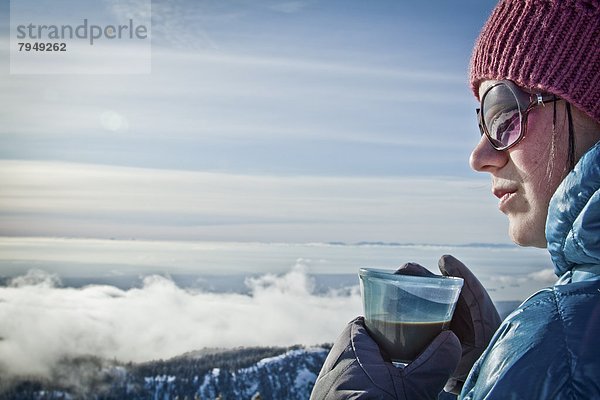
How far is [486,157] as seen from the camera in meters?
2.79

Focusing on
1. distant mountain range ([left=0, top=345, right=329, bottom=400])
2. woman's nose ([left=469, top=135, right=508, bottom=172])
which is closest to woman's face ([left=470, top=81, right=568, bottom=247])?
woman's nose ([left=469, top=135, right=508, bottom=172])

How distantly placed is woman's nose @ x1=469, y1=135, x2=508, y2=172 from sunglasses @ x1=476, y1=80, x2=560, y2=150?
2cm

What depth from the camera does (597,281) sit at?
2037 mm

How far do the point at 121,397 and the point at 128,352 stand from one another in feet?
94.2

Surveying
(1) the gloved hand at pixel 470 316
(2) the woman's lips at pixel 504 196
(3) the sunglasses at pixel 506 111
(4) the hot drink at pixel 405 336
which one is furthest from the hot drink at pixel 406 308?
(3) the sunglasses at pixel 506 111

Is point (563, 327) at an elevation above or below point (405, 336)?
above

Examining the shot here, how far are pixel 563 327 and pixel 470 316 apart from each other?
1569 mm

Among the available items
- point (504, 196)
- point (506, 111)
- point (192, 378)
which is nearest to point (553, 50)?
point (506, 111)

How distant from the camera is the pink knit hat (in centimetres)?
267

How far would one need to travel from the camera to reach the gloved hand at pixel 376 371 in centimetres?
293

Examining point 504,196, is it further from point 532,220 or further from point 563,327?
point 563,327

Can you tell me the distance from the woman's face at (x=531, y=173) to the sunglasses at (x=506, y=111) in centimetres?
2

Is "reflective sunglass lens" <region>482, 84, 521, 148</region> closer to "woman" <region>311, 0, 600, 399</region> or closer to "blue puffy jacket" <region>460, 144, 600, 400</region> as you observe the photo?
"woman" <region>311, 0, 600, 399</region>

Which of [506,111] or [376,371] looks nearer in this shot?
[506,111]
